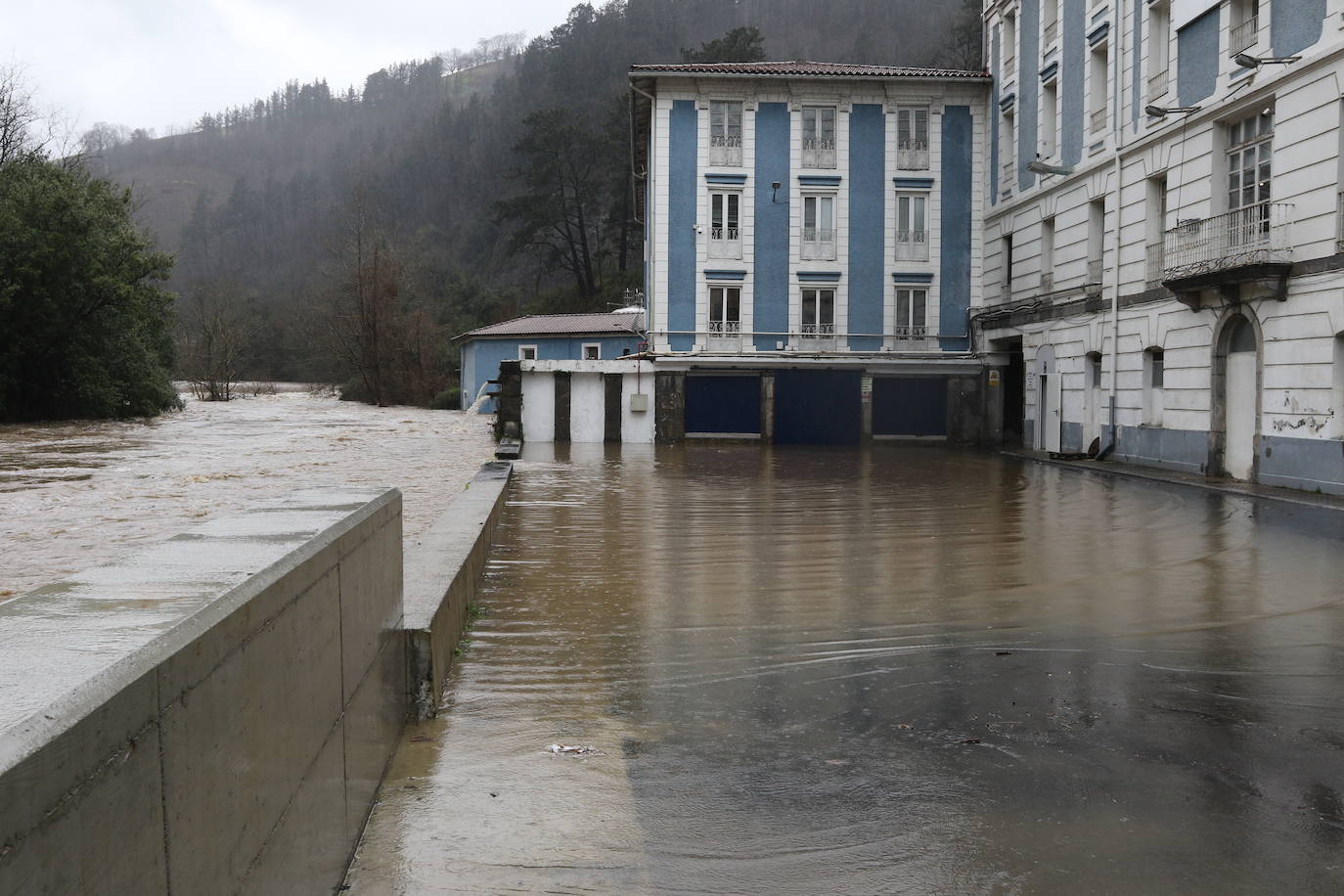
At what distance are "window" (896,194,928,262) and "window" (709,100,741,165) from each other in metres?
5.35

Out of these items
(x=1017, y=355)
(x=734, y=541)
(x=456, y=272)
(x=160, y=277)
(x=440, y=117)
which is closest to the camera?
(x=734, y=541)

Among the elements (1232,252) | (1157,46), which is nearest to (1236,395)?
(1232,252)

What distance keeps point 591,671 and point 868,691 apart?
1531 mm

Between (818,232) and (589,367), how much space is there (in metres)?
8.57

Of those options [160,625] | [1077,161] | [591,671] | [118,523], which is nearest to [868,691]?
[591,671]

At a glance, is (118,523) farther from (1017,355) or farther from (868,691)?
(1017,355)

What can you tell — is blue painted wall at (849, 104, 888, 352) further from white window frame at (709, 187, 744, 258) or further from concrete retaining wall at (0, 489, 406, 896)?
concrete retaining wall at (0, 489, 406, 896)

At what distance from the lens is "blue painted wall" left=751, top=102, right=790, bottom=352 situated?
35688 millimetres

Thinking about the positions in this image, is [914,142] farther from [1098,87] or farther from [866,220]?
[1098,87]

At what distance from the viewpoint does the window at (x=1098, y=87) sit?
26.8 meters

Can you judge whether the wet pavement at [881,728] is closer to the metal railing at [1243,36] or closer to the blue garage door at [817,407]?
the metal railing at [1243,36]

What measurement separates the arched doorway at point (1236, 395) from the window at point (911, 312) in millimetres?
14643

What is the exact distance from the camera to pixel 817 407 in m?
36.5

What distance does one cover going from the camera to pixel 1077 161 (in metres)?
28.2
